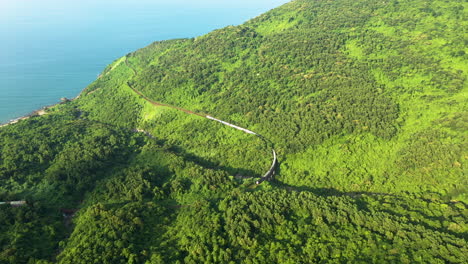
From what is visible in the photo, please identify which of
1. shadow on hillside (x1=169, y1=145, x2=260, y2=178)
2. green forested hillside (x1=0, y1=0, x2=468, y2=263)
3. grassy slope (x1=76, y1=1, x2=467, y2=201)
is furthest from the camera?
shadow on hillside (x1=169, y1=145, x2=260, y2=178)

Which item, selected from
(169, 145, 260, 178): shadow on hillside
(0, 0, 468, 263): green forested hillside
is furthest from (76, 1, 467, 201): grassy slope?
(169, 145, 260, 178): shadow on hillside

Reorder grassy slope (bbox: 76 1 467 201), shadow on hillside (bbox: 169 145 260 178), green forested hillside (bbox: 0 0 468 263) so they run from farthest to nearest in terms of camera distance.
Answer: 1. shadow on hillside (bbox: 169 145 260 178)
2. grassy slope (bbox: 76 1 467 201)
3. green forested hillside (bbox: 0 0 468 263)

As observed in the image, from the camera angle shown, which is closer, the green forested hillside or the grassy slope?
the green forested hillside

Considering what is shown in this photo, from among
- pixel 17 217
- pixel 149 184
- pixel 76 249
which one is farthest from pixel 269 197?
pixel 17 217

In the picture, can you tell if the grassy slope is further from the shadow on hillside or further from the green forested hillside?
the shadow on hillside

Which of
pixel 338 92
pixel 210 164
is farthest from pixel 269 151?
pixel 338 92

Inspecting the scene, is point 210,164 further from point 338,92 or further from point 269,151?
Result: point 338,92

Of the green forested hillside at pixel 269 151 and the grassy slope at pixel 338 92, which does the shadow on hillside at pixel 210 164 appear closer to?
the green forested hillside at pixel 269 151

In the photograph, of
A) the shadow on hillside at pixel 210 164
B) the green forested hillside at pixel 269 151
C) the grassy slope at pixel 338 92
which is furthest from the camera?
the shadow on hillside at pixel 210 164

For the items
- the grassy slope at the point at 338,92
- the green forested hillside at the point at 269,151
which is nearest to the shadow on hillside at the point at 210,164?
the green forested hillside at the point at 269,151
